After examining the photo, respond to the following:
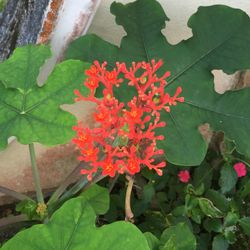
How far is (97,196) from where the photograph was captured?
1.72 meters

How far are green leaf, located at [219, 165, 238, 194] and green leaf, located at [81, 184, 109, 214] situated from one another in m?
0.39

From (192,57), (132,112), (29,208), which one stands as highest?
(132,112)

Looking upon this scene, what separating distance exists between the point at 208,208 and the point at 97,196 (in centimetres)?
33

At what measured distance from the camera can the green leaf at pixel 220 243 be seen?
70.0 inches

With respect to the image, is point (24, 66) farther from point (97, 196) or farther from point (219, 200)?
point (219, 200)

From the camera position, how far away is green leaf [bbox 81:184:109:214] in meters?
1.71

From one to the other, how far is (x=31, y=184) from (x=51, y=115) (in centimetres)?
72

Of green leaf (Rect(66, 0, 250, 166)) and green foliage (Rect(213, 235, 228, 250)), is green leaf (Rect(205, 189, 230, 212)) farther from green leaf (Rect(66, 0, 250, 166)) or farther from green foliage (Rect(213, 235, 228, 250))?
green leaf (Rect(66, 0, 250, 166))

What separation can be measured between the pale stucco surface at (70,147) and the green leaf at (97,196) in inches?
11.8

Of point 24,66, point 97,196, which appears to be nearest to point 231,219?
point 97,196

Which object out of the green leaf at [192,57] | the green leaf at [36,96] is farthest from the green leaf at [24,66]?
the green leaf at [192,57]

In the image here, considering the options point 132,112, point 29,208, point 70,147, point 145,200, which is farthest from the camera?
point 70,147

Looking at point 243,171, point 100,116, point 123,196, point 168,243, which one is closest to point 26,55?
point 100,116

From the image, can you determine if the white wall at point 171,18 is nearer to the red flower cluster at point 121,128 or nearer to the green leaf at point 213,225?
the red flower cluster at point 121,128
